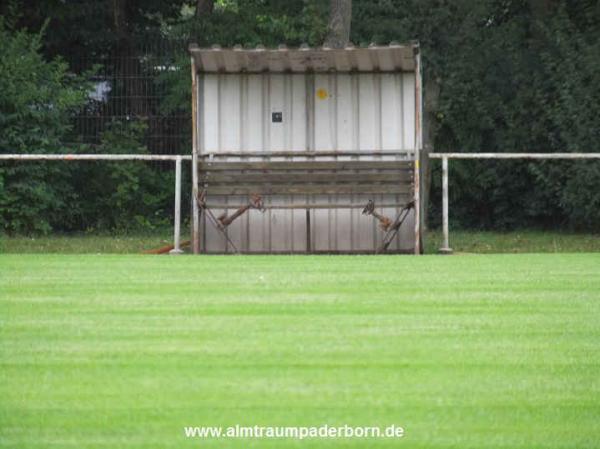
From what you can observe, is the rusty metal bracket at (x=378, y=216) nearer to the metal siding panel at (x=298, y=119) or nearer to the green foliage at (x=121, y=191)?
the metal siding panel at (x=298, y=119)

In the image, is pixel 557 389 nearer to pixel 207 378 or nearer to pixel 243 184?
pixel 207 378

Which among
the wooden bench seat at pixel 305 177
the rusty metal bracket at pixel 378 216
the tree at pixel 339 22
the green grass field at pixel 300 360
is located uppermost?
the tree at pixel 339 22

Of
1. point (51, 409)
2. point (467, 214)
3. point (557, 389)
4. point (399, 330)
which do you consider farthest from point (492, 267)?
point (467, 214)

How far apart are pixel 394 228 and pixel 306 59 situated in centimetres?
230

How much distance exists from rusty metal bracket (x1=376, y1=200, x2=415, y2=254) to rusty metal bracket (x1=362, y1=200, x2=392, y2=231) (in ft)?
0.24

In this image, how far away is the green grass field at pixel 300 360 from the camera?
18.4 feet

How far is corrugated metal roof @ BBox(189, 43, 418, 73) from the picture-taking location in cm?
1816

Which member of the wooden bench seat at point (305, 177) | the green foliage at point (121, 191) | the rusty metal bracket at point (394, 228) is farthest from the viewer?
the green foliage at point (121, 191)

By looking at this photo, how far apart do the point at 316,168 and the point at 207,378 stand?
12.3 m

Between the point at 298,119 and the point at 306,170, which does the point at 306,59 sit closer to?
the point at 298,119

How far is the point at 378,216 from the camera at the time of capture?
18531mm

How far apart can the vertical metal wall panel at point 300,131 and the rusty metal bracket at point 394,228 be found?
0.61 ft

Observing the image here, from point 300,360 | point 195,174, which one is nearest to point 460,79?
point 195,174

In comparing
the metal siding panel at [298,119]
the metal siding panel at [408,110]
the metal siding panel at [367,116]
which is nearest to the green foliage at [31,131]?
the metal siding panel at [298,119]
